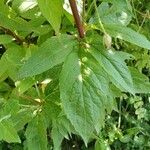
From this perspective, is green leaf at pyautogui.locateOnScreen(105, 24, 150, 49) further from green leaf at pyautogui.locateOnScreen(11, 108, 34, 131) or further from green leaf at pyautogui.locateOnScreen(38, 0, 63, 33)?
green leaf at pyautogui.locateOnScreen(11, 108, 34, 131)

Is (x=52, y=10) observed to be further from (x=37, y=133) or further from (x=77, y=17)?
(x=37, y=133)

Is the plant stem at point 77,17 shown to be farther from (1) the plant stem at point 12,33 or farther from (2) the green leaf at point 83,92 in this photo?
(1) the plant stem at point 12,33

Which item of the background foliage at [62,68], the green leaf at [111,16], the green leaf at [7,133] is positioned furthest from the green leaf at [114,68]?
the green leaf at [7,133]

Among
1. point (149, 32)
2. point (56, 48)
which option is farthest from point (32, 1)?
point (149, 32)

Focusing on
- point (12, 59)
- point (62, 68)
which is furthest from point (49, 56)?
point (12, 59)

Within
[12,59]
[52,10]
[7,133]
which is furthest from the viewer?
[12,59]

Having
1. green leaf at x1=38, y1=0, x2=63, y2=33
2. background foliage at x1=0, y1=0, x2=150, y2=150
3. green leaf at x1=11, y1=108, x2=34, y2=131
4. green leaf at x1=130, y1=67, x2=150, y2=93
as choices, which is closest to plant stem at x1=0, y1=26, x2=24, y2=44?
background foliage at x1=0, y1=0, x2=150, y2=150
